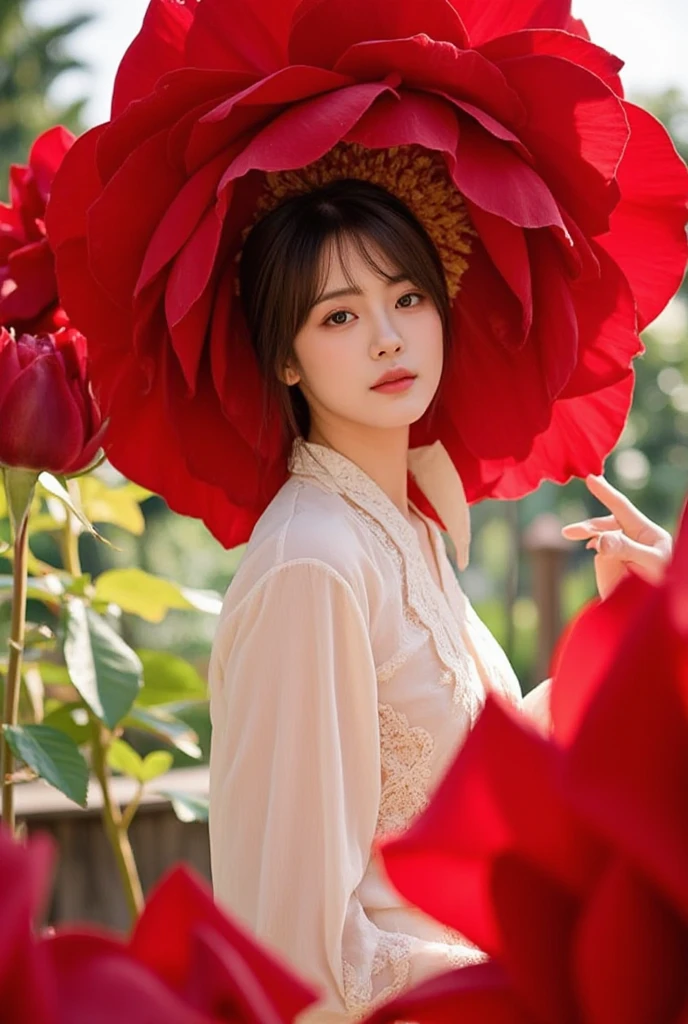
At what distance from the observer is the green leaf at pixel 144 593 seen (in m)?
1.63

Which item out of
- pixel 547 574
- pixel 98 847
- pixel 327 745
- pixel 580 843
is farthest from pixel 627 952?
pixel 547 574

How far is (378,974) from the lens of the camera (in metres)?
1.19

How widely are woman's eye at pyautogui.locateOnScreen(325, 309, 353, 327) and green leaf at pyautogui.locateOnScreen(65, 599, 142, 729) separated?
411 millimetres

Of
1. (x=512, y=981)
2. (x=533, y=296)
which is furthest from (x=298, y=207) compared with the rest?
(x=512, y=981)

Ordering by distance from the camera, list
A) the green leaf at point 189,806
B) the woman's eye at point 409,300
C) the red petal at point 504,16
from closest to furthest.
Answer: the red petal at point 504,16 < the woman's eye at point 409,300 < the green leaf at point 189,806

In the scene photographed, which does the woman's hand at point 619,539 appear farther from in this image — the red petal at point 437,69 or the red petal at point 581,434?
the red petal at point 437,69

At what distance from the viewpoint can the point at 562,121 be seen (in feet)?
3.98

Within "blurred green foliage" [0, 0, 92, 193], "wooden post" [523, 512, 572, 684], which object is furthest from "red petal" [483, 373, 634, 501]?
"blurred green foliage" [0, 0, 92, 193]

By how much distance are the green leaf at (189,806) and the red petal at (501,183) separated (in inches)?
33.5

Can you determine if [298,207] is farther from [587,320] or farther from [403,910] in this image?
[403,910]

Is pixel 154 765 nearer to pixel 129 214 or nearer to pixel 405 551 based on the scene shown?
pixel 405 551

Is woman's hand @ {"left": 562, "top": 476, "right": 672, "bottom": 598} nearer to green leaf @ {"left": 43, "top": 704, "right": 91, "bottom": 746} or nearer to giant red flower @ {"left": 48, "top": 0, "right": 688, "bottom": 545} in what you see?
giant red flower @ {"left": 48, "top": 0, "right": 688, "bottom": 545}

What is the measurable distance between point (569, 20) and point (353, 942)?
0.87m

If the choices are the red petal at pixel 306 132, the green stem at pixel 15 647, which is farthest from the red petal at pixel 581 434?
the green stem at pixel 15 647
